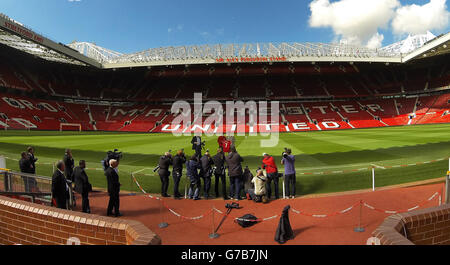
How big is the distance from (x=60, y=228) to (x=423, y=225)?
5.28 metres

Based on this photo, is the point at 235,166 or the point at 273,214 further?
the point at 235,166

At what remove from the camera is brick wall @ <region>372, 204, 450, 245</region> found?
3189mm

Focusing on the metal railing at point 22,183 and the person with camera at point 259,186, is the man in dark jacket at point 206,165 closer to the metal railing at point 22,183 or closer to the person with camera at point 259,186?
the person with camera at point 259,186

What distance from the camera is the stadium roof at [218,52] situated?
33.8m

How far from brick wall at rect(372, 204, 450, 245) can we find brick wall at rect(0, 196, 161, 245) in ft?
10.4

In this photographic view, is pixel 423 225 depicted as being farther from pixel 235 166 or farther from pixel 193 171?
pixel 193 171

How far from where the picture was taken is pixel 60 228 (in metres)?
3.48

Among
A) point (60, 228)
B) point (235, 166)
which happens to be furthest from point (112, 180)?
point (235, 166)

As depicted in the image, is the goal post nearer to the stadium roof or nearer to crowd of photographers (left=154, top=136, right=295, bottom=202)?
the stadium roof

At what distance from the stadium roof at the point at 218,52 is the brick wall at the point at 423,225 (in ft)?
131

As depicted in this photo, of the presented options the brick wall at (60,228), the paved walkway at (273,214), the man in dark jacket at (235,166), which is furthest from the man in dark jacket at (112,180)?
the man in dark jacket at (235,166)

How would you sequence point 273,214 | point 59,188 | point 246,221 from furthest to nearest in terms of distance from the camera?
point 273,214, point 246,221, point 59,188

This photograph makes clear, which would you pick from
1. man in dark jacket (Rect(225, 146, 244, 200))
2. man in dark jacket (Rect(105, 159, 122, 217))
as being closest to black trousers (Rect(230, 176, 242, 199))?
man in dark jacket (Rect(225, 146, 244, 200))
